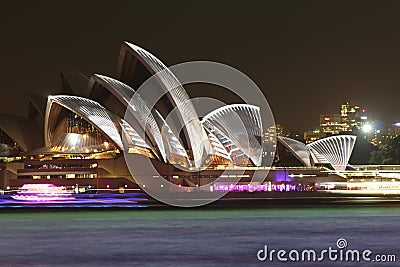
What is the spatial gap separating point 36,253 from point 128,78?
4480cm

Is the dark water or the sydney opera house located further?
the sydney opera house

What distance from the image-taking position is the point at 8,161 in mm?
58781

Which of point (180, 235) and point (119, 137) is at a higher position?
point (119, 137)

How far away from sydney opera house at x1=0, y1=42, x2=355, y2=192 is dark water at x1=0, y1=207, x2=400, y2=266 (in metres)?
32.0

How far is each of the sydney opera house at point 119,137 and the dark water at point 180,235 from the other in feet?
105

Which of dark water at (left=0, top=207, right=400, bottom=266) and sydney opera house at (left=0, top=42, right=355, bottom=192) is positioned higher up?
sydney opera house at (left=0, top=42, right=355, bottom=192)

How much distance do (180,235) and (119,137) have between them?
41.7m

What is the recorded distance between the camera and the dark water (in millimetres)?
11992

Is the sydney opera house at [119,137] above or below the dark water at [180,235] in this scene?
above

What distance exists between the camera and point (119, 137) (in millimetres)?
56688

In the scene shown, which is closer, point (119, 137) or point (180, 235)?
point (180, 235)

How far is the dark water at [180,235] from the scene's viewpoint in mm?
11992

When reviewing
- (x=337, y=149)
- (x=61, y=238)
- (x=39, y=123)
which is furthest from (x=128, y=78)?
(x=61, y=238)

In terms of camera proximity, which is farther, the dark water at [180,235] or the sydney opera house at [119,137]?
the sydney opera house at [119,137]
